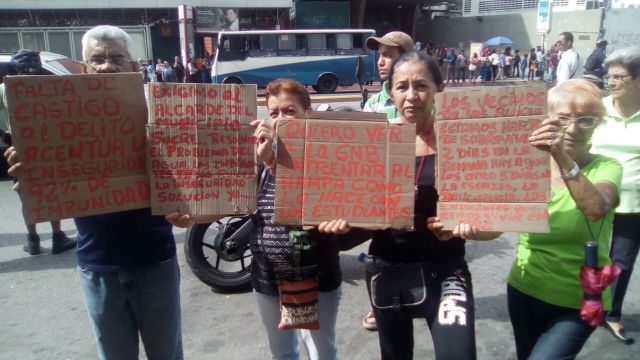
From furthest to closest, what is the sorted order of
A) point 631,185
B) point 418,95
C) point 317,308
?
point 631,185 → point 317,308 → point 418,95

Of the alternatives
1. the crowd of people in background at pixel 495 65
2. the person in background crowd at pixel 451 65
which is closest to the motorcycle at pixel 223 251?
the crowd of people in background at pixel 495 65

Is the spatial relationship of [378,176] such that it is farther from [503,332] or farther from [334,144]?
[503,332]

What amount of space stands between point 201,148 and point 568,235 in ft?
5.31

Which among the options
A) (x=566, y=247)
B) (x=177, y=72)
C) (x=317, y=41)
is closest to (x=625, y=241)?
(x=566, y=247)

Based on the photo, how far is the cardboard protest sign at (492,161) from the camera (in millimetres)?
1941

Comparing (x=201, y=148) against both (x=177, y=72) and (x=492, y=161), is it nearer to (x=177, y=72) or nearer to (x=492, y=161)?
(x=492, y=161)

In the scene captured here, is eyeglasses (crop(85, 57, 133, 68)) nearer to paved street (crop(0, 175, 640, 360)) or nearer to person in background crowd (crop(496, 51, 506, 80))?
paved street (crop(0, 175, 640, 360))

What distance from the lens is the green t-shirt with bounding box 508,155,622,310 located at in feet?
6.84

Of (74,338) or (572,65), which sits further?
(572,65)

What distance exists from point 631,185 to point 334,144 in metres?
2.29

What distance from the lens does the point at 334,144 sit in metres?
2.03

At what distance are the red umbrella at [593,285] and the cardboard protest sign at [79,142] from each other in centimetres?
186

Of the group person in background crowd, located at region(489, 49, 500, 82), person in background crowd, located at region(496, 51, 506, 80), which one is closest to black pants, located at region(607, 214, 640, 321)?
person in background crowd, located at region(489, 49, 500, 82)

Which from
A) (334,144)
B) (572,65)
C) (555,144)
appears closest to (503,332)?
(555,144)
